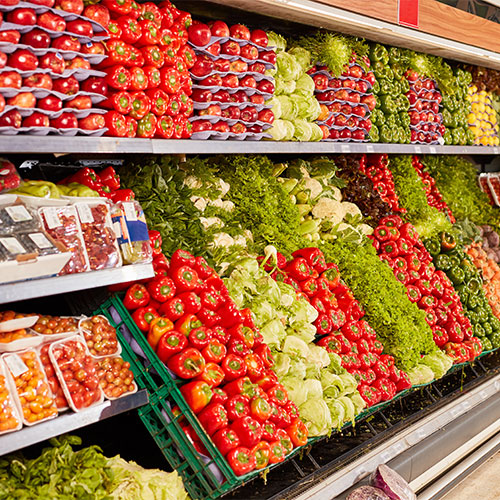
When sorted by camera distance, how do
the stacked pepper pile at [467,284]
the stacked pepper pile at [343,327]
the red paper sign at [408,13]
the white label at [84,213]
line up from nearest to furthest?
the white label at [84,213]
the stacked pepper pile at [343,327]
the red paper sign at [408,13]
the stacked pepper pile at [467,284]

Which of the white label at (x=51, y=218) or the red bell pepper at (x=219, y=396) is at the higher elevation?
the white label at (x=51, y=218)

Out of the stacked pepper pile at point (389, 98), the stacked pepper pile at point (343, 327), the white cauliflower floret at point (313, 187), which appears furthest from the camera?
the stacked pepper pile at point (389, 98)

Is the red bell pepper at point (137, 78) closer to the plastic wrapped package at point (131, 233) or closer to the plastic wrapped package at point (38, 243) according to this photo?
the plastic wrapped package at point (131, 233)

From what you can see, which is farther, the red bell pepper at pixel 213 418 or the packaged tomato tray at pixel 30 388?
the red bell pepper at pixel 213 418

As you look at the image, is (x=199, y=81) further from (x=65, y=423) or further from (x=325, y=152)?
(x=65, y=423)

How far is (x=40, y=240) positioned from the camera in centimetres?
206

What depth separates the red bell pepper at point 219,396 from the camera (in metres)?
2.46

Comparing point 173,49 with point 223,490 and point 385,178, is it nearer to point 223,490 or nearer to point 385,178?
point 223,490

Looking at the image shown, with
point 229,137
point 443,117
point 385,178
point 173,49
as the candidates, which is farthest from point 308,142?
point 443,117

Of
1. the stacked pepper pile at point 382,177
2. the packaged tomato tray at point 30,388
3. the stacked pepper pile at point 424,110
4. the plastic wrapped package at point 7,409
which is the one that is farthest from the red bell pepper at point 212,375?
the stacked pepper pile at point 424,110

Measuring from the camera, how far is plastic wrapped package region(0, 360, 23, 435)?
1969 millimetres

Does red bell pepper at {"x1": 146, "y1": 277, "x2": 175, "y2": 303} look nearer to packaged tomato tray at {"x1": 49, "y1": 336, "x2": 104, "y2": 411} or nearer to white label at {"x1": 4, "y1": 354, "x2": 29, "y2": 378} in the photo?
packaged tomato tray at {"x1": 49, "y1": 336, "x2": 104, "y2": 411}

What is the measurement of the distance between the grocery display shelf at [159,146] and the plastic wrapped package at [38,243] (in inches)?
11.0

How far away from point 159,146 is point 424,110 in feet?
9.19
